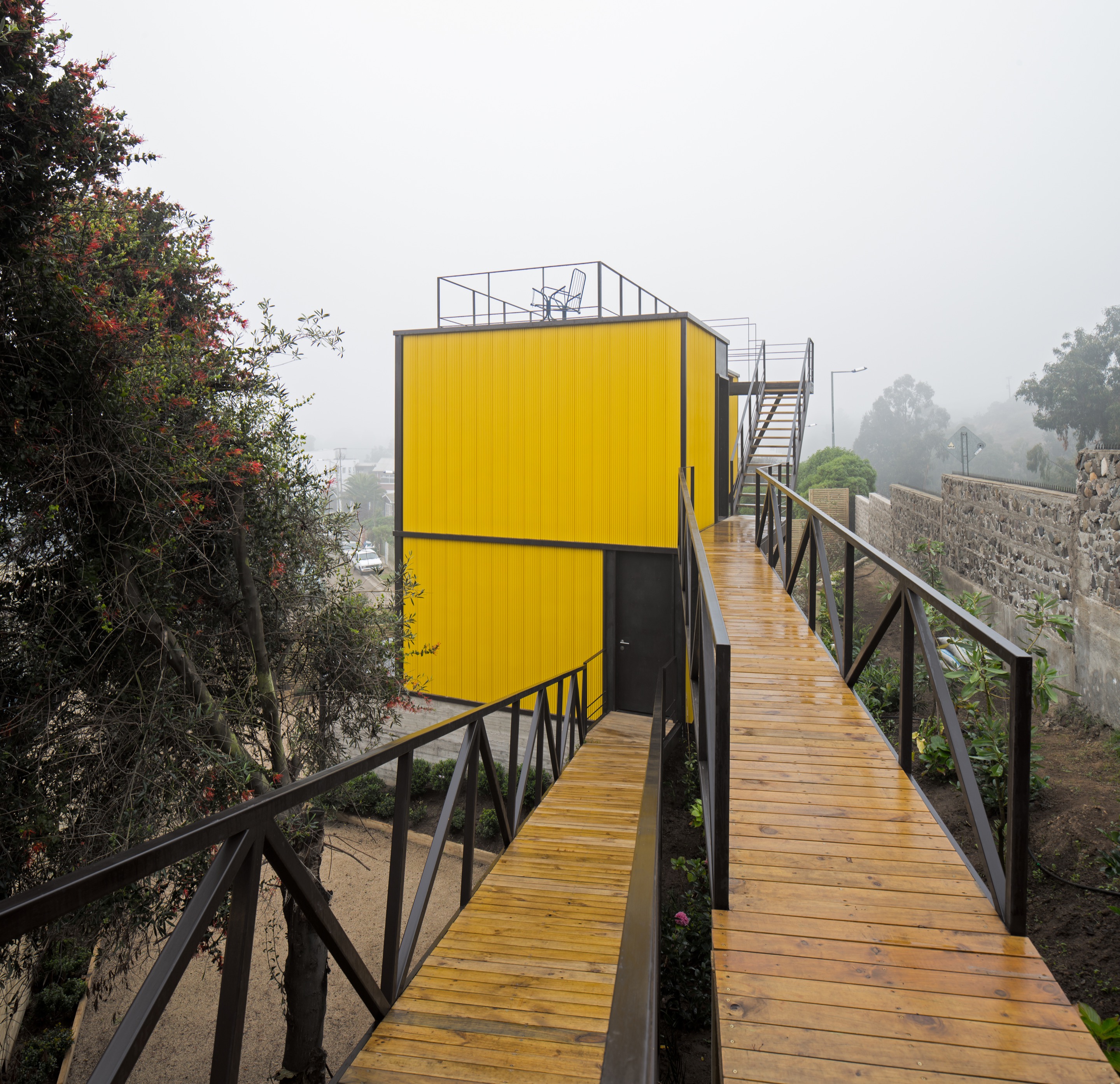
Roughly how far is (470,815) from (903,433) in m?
94.8

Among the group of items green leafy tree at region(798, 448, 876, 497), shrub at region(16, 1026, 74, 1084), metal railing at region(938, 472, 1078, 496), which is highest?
green leafy tree at region(798, 448, 876, 497)

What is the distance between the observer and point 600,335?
9453mm

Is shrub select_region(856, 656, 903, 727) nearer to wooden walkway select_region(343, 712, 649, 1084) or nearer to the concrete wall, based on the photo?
the concrete wall

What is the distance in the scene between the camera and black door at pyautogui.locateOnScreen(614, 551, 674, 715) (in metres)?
9.34

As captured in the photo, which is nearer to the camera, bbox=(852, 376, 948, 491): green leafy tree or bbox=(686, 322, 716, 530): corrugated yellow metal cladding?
bbox=(686, 322, 716, 530): corrugated yellow metal cladding

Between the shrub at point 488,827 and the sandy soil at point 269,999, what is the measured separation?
47 cm

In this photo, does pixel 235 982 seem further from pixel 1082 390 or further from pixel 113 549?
pixel 1082 390

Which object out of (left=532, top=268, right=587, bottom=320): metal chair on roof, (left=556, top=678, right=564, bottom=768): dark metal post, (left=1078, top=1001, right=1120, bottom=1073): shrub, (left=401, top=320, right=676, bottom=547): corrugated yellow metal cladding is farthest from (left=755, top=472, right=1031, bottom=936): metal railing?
(left=532, top=268, right=587, bottom=320): metal chair on roof

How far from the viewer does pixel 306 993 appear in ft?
18.9

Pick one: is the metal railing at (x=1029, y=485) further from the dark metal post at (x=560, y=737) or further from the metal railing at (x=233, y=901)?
the metal railing at (x=233, y=901)

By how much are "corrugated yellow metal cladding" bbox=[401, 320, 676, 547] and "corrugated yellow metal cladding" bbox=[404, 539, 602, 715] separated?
1.09 ft

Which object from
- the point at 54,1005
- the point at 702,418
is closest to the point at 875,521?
the point at 702,418

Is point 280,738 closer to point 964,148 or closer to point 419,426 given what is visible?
point 419,426

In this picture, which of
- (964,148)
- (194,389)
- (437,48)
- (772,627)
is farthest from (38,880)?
(437,48)
